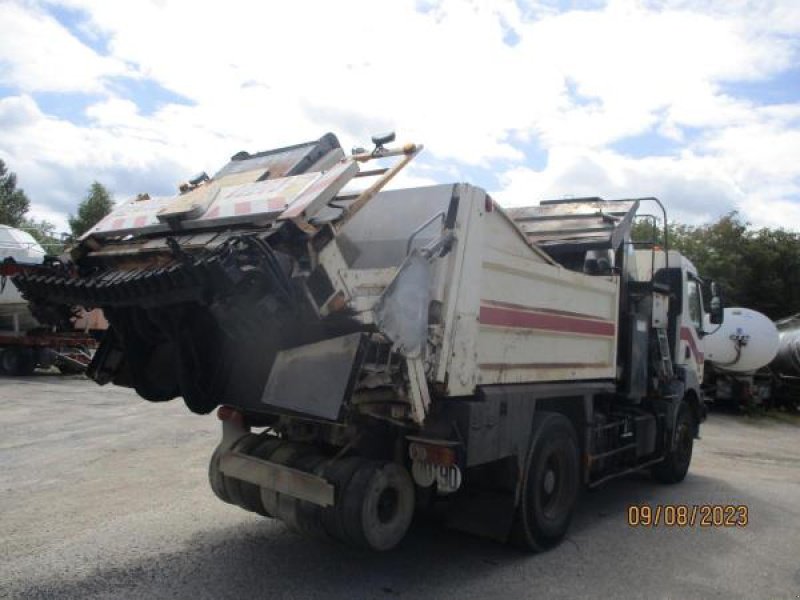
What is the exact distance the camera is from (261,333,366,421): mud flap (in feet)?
12.3

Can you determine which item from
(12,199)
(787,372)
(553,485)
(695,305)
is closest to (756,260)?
(787,372)

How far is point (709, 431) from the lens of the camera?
13469 mm

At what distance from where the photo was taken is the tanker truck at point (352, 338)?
379 centimetres

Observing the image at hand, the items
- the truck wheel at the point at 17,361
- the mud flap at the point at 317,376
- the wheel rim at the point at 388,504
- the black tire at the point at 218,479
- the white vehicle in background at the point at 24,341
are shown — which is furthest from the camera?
the truck wheel at the point at 17,361

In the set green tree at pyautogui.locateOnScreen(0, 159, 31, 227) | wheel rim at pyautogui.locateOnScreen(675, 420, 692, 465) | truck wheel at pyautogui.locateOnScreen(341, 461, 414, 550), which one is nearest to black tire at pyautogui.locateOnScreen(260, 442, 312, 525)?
truck wheel at pyautogui.locateOnScreen(341, 461, 414, 550)

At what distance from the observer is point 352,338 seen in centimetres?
385

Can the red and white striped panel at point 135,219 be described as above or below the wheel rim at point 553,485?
above

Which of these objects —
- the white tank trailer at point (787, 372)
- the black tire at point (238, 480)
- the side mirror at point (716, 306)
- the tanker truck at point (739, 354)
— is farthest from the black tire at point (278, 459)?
the white tank trailer at point (787, 372)

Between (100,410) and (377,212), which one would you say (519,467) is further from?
(100,410)

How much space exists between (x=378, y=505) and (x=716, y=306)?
18.2ft

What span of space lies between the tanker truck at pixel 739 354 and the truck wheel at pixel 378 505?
12948 millimetres

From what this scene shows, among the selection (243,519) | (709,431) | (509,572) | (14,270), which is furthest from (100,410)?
(709,431)

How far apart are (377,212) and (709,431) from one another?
10.8m

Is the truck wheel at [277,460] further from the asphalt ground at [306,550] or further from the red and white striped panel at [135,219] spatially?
the red and white striped panel at [135,219]
